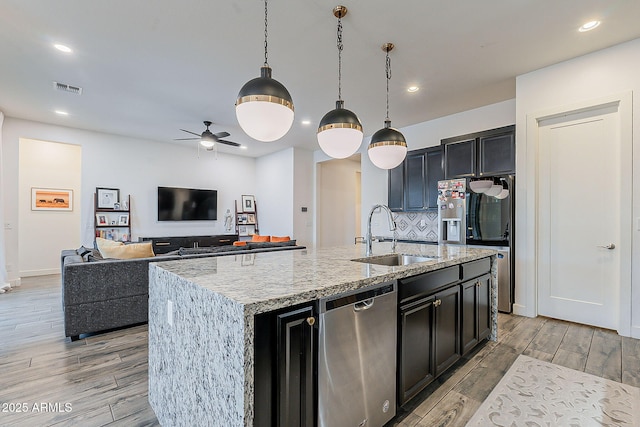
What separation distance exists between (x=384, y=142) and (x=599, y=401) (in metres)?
2.39

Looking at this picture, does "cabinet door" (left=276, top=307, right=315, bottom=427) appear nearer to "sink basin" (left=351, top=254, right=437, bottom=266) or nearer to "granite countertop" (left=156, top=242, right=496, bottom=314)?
"granite countertop" (left=156, top=242, right=496, bottom=314)

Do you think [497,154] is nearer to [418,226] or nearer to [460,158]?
[460,158]

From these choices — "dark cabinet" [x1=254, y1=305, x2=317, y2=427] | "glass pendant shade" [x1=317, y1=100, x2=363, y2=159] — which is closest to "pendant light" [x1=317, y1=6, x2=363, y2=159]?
"glass pendant shade" [x1=317, y1=100, x2=363, y2=159]

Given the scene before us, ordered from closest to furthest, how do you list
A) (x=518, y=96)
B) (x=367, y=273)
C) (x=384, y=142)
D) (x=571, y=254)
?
1. (x=367, y=273)
2. (x=384, y=142)
3. (x=571, y=254)
4. (x=518, y=96)

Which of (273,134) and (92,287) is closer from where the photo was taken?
(273,134)

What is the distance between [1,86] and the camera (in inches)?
156

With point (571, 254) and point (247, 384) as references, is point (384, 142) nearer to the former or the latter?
point (247, 384)

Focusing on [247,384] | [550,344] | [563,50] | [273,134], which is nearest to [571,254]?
[550,344]

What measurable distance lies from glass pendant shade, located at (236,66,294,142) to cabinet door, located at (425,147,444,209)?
347cm

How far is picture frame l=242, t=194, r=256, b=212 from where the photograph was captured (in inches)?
324

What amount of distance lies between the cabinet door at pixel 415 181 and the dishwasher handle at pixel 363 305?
12.4 feet

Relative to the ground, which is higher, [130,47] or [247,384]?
[130,47]

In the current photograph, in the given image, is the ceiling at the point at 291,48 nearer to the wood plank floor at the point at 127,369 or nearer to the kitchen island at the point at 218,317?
the kitchen island at the point at 218,317

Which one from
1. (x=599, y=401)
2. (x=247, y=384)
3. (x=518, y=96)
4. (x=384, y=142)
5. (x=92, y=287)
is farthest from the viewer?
(x=518, y=96)
